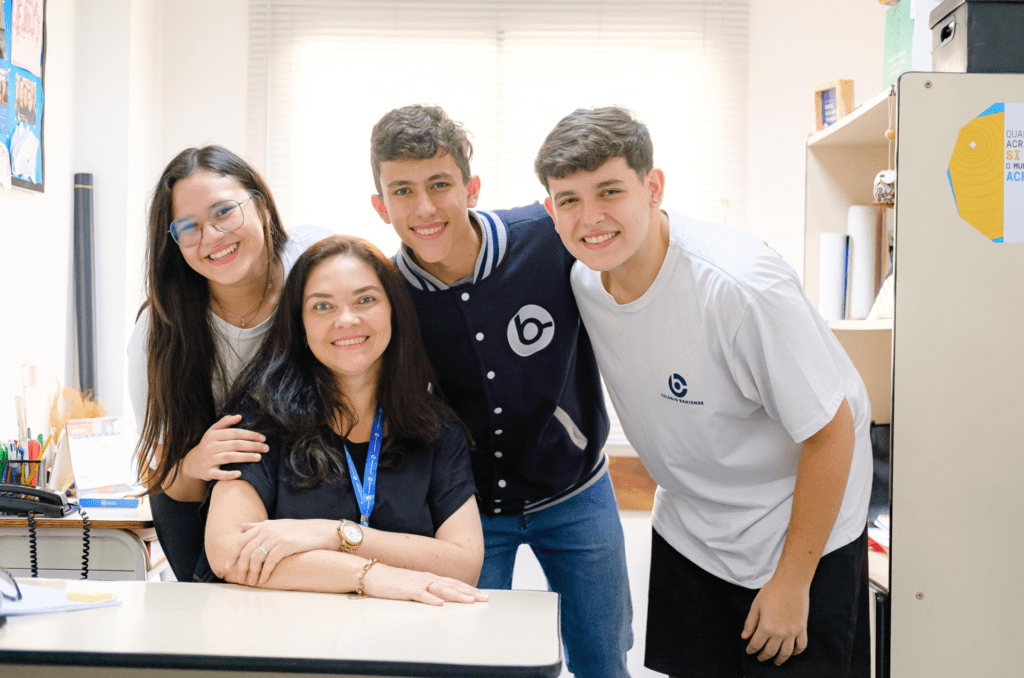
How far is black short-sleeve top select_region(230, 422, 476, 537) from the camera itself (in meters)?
1.50

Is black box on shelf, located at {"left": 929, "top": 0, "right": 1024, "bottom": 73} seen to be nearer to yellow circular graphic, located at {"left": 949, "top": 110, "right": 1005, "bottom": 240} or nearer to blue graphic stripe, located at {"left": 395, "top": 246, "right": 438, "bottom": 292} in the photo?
yellow circular graphic, located at {"left": 949, "top": 110, "right": 1005, "bottom": 240}

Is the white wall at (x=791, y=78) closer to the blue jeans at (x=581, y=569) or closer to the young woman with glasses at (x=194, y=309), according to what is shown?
the blue jeans at (x=581, y=569)

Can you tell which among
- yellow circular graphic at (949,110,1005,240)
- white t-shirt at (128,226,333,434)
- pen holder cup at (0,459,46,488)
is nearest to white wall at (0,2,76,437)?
pen holder cup at (0,459,46,488)

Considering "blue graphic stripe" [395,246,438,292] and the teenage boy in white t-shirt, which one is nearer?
the teenage boy in white t-shirt

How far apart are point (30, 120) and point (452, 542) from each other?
88.2 inches

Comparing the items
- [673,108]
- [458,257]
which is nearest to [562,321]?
[458,257]

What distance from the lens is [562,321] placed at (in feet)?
6.00

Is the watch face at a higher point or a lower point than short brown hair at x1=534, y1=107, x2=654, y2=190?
lower

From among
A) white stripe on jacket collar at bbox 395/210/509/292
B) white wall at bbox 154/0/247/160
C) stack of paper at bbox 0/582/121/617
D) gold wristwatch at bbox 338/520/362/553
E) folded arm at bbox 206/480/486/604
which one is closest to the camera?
stack of paper at bbox 0/582/121/617

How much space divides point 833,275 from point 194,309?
1710 mm

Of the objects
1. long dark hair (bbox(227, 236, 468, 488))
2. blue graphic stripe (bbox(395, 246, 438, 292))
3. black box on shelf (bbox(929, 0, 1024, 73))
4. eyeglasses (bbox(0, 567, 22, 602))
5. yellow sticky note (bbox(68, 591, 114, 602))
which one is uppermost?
black box on shelf (bbox(929, 0, 1024, 73))

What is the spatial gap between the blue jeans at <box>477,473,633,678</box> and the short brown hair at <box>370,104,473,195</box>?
0.88 m

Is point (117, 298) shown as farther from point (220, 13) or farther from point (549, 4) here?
point (549, 4)

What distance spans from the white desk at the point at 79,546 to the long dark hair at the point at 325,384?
0.84 meters
